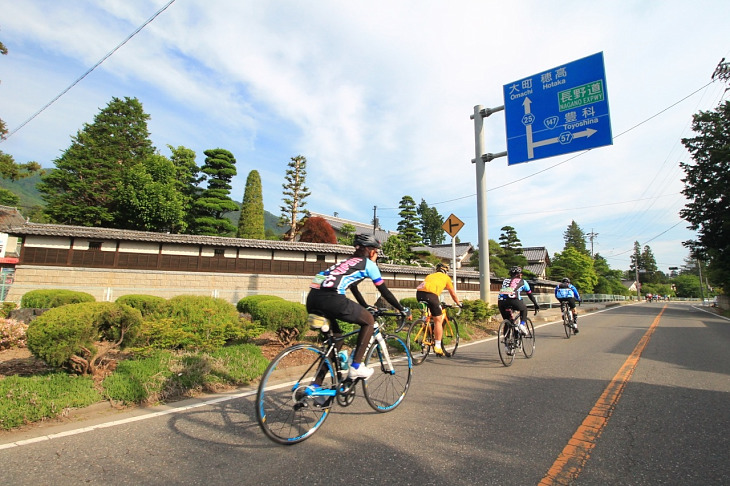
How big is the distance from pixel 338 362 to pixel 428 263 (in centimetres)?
3062

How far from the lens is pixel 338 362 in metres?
3.58

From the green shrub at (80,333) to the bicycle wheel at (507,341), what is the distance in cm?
621

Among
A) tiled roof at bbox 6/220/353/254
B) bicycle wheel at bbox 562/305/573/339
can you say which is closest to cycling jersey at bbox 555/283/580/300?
bicycle wheel at bbox 562/305/573/339

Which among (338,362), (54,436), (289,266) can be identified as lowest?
(54,436)

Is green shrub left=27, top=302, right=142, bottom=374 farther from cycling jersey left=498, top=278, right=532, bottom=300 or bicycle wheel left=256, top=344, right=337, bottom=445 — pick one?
cycling jersey left=498, top=278, right=532, bottom=300

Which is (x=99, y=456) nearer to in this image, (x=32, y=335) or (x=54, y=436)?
(x=54, y=436)

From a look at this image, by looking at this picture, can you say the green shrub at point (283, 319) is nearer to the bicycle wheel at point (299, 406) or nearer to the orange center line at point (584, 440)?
the bicycle wheel at point (299, 406)

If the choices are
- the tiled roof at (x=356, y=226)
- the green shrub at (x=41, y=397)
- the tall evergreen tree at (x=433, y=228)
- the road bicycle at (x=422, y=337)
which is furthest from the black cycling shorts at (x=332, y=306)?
the tall evergreen tree at (x=433, y=228)

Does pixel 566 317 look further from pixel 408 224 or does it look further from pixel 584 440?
pixel 408 224

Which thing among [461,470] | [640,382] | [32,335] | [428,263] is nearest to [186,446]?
[461,470]

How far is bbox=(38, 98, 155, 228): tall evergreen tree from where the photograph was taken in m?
28.3

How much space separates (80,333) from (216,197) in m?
28.0

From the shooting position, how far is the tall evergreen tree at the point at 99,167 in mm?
28320

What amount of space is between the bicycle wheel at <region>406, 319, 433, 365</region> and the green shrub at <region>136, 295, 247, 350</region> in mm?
3010
